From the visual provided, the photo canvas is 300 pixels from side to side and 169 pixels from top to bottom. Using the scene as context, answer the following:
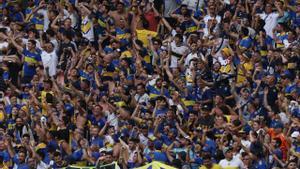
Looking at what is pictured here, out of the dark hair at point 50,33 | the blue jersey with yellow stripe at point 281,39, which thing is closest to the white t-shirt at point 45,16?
the dark hair at point 50,33

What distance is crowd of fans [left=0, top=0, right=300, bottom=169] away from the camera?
32.2m

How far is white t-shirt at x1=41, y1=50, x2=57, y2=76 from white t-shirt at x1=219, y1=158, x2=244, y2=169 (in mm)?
7237

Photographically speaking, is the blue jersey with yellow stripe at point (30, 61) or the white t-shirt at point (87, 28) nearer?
the blue jersey with yellow stripe at point (30, 61)

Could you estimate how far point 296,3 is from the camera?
37781mm

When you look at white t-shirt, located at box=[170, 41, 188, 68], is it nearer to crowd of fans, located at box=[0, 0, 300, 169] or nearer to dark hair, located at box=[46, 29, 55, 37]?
crowd of fans, located at box=[0, 0, 300, 169]

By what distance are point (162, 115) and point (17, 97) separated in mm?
4140

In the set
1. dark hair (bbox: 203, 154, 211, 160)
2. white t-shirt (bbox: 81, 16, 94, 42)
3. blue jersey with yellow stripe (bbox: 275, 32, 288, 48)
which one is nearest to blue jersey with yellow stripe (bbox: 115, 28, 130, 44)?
white t-shirt (bbox: 81, 16, 94, 42)

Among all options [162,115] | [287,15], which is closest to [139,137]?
[162,115]

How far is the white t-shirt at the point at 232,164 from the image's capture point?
3092 centimetres

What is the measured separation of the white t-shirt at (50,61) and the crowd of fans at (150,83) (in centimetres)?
4

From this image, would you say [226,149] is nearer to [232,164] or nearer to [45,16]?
[232,164]

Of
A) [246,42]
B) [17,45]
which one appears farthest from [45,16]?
[246,42]

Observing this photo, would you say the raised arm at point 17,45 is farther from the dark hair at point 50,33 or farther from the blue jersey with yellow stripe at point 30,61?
the dark hair at point 50,33

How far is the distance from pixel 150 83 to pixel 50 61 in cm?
296
